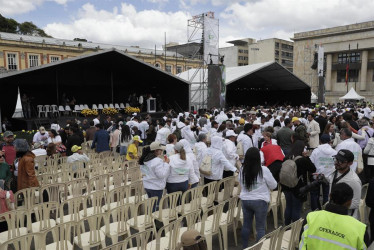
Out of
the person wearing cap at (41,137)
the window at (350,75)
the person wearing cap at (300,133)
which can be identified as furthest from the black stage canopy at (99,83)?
the window at (350,75)

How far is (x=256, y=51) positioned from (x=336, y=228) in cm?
8095

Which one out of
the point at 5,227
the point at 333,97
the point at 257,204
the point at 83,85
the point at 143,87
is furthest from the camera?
the point at 333,97

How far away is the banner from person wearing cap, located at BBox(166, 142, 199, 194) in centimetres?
1572

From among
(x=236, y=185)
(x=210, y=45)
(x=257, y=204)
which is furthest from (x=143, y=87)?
(x=257, y=204)

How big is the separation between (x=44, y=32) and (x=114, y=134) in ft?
159

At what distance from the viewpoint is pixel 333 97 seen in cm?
4753

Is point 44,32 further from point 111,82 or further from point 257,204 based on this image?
point 257,204

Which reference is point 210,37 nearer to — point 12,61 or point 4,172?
point 4,172

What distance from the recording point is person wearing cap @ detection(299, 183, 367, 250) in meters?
2.10

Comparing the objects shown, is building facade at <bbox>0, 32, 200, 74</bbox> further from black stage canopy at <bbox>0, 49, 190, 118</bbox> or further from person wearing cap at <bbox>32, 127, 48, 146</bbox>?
person wearing cap at <bbox>32, 127, 48, 146</bbox>

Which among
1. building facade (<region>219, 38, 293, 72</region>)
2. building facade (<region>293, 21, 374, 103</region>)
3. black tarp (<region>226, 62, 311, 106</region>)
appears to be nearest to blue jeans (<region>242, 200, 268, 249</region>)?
black tarp (<region>226, 62, 311, 106</region>)

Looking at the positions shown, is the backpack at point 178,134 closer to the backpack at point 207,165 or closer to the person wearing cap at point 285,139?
the person wearing cap at point 285,139

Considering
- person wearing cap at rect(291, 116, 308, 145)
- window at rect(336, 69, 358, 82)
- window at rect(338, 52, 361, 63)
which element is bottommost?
person wearing cap at rect(291, 116, 308, 145)

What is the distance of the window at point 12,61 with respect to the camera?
1404 inches
